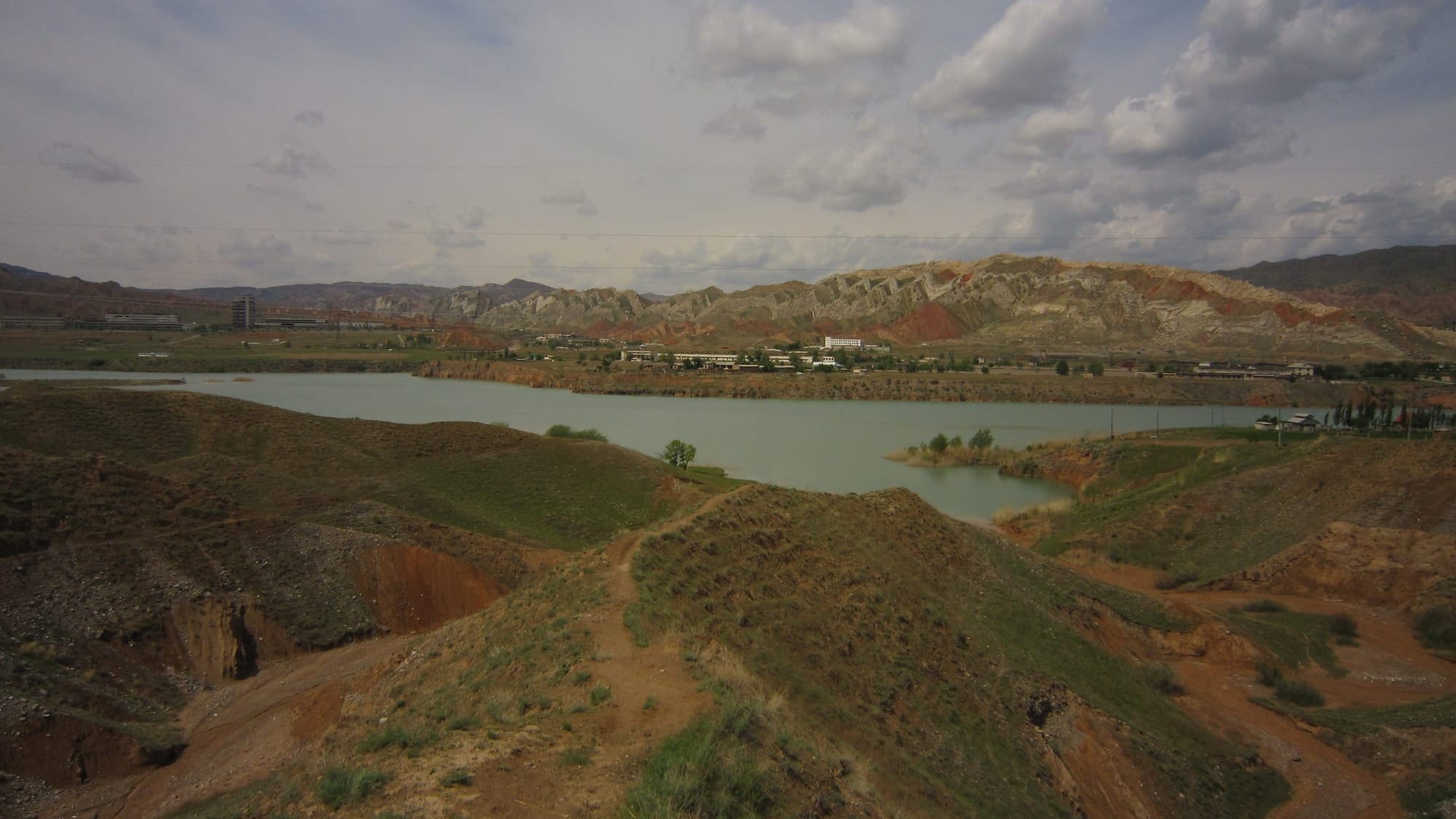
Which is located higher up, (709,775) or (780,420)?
(709,775)

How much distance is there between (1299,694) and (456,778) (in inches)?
744

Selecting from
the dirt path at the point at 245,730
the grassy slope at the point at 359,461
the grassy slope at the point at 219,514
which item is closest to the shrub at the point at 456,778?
the dirt path at the point at 245,730

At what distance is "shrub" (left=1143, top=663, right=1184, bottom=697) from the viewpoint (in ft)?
57.7

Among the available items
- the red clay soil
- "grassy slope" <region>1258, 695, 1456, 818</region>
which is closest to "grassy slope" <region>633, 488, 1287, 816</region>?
"grassy slope" <region>1258, 695, 1456, 818</region>

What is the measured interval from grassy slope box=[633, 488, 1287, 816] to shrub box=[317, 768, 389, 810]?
455 centimetres

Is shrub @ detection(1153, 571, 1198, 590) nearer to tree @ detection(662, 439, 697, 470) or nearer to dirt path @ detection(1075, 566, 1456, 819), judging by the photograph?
dirt path @ detection(1075, 566, 1456, 819)

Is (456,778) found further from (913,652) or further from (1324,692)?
(1324,692)

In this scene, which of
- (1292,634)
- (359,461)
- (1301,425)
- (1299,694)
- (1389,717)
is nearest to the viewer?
(1389,717)

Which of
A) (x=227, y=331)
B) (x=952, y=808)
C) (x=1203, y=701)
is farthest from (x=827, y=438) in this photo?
(x=227, y=331)

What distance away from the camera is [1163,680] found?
17.7 metres

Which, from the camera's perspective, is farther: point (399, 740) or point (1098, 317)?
point (1098, 317)

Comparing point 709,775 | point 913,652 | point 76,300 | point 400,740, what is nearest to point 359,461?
point 913,652

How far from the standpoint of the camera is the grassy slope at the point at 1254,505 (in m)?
27.1

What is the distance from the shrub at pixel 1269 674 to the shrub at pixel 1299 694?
22cm
